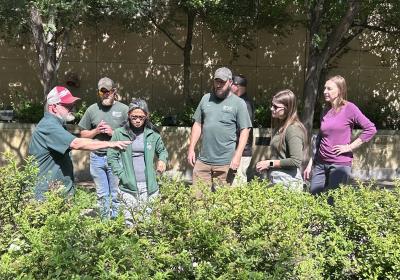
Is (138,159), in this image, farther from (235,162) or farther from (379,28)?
(379,28)

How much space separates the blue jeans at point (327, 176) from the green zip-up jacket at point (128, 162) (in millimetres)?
1560

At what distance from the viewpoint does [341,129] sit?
→ 5.00 m

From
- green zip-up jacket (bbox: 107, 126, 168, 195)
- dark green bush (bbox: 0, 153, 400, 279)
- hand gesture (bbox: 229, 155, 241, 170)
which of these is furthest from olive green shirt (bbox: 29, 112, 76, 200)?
hand gesture (bbox: 229, 155, 241, 170)

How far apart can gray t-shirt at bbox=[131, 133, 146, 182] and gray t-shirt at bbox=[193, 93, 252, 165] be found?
0.87 metres

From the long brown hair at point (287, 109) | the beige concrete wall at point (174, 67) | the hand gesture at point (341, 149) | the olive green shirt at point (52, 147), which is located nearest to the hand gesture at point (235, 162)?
the long brown hair at point (287, 109)

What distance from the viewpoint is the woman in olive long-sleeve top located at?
4691 mm

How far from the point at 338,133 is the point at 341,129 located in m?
0.05

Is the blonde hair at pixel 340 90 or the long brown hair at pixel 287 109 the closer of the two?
the long brown hair at pixel 287 109

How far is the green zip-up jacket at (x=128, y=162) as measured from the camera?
186 inches

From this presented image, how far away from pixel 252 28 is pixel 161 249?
337 inches

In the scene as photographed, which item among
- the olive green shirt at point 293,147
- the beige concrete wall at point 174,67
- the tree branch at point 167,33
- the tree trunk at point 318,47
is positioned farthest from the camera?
the beige concrete wall at point 174,67

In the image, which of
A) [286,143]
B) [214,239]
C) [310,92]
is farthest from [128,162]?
[310,92]

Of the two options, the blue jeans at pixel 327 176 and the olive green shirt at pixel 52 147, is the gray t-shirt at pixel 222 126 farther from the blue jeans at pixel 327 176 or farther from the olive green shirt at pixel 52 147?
the olive green shirt at pixel 52 147

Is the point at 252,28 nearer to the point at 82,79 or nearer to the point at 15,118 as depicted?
the point at 82,79
